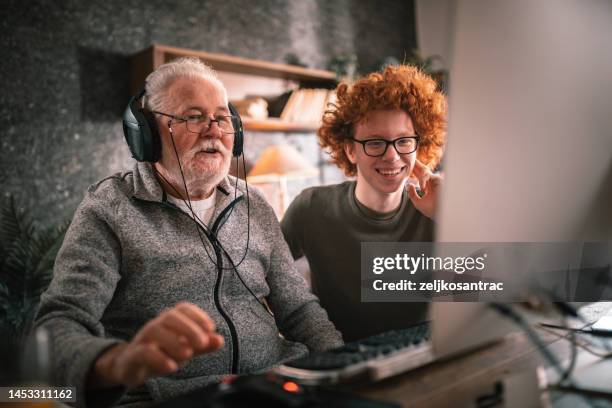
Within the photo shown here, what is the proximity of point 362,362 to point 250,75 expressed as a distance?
2.80m

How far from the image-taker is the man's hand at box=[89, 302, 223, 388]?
1.92 ft

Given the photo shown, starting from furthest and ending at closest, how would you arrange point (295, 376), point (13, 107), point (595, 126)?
point (13, 107) → point (595, 126) → point (295, 376)

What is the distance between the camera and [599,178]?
770mm

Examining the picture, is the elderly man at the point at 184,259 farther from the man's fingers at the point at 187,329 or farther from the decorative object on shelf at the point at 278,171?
the decorative object on shelf at the point at 278,171

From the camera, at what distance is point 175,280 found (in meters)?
1.08

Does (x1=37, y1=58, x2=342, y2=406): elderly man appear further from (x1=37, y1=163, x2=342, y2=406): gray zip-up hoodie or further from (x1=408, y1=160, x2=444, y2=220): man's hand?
(x1=408, y1=160, x2=444, y2=220): man's hand

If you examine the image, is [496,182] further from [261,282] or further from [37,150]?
[37,150]

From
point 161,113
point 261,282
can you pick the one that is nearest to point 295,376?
point 261,282

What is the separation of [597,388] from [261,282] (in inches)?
30.7

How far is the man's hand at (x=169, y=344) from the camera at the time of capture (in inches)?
23.0

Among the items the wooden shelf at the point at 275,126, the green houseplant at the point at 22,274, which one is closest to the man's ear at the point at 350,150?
the green houseplant at the point at 22,274

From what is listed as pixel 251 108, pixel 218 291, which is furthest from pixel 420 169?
pixel 251 108

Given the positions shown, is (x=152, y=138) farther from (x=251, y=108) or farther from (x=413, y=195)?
(x=251, y=108)

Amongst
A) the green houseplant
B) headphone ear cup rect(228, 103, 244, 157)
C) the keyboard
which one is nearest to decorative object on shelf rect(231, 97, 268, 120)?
the green houseplant
